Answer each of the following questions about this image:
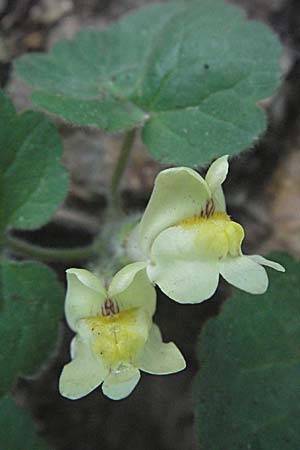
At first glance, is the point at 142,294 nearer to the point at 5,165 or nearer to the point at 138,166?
the point at 5,165

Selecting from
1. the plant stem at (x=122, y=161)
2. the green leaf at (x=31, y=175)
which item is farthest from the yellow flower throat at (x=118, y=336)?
the plant stem at (x=122, y=161)

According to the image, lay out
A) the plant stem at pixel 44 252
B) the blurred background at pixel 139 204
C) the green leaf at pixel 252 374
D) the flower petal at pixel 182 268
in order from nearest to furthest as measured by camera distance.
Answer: the flower petal at pixel 182 268
the green leaf at pixel 252 374
the plant stem at pixel 44 252
the blurred background at pixel 139 204

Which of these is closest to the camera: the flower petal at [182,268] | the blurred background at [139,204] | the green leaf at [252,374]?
the flower petal at [182,268]

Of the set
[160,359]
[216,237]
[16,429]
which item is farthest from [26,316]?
[216,237]

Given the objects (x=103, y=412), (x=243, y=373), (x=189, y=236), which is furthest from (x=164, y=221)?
(x=103, y=412)

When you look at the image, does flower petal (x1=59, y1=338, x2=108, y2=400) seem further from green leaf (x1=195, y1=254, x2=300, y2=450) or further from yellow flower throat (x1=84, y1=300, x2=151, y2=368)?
green leaf (x1=195, y1=254, x2=300, y2=450)

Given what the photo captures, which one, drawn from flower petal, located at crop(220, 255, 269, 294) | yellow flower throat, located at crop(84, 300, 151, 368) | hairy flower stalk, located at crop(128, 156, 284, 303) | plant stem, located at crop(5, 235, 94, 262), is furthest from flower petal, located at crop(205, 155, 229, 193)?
plant stem, located at crop(5, 235, 94, 262)

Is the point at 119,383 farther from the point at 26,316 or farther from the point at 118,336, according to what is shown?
the point at 26,316

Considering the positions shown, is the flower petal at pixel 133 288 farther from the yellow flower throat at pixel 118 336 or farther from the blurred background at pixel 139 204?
the blurred background at pixel 139 204
